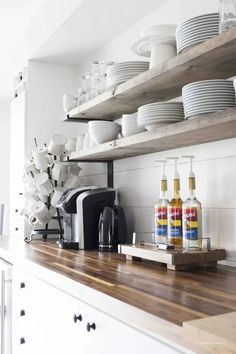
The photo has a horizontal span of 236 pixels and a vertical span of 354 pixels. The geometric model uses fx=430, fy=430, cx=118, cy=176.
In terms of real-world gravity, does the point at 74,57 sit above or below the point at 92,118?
above

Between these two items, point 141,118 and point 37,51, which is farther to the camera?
→ point 37,51

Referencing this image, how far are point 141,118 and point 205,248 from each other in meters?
0.58

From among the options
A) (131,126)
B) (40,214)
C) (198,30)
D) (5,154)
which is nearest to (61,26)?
(131,126)

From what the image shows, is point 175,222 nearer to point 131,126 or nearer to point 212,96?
point 131,126

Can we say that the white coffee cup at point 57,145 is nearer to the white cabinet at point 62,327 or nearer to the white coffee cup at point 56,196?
the white coffee cup at point 56,196

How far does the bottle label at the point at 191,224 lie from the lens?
1705mm

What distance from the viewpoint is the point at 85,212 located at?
2273 millimetres

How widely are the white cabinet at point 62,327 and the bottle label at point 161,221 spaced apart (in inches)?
21.2

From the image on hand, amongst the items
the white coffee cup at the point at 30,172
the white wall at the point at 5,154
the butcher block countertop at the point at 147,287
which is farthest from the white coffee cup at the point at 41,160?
the white wall at the point at 5,154

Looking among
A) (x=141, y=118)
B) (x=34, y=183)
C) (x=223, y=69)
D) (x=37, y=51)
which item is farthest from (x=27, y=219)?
(x=223, y=69)

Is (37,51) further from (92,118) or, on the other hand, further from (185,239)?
(185,239)

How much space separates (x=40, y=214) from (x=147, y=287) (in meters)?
1.57

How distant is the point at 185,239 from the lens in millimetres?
1724

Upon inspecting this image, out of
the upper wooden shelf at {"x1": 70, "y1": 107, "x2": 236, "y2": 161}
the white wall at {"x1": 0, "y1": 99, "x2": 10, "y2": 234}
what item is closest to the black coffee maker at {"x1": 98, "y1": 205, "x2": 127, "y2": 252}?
the upper wooden shelf at {"x1": 70, "y1": 107, "x2": 236, "y2": 161}
